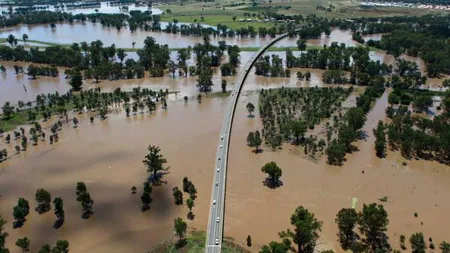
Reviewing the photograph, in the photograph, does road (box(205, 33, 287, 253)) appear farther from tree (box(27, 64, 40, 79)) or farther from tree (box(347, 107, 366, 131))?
tree (box(27, 64, 40, 79))

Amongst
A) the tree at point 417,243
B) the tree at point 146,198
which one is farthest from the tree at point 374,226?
the tree at point 146,198

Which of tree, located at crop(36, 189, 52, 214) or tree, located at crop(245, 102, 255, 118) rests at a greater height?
tree, located at crop(245, 102, 255, 118)

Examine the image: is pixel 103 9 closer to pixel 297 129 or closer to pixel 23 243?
pixel 297 129

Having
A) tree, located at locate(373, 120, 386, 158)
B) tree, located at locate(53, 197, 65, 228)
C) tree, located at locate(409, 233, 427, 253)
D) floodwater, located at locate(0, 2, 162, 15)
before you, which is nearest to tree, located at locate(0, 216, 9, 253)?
tree, located at locate(53, 197, 65, 228)

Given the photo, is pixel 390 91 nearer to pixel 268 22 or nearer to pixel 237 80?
pixel 237 80

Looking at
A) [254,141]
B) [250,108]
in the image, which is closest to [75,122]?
[250,108]

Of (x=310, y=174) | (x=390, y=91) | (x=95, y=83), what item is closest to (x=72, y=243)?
(x=310, y=174)
